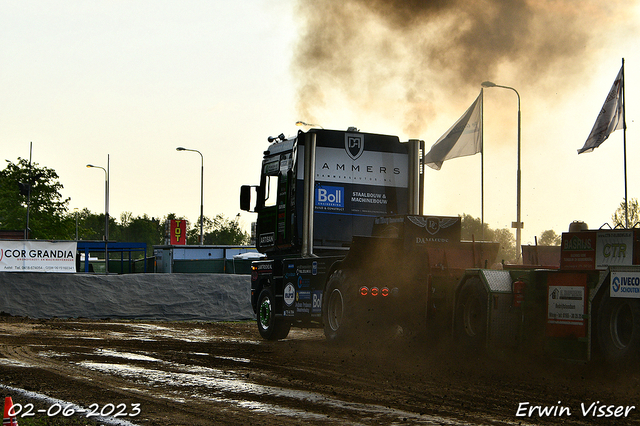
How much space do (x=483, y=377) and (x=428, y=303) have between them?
2430 millimetres

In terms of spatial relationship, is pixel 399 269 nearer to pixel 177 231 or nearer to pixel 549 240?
pixel 549 240

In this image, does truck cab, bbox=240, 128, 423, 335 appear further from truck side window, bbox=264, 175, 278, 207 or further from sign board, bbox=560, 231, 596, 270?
sign board, bbox=560, 231, 596, 270

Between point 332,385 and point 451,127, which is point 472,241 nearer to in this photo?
point 332,385

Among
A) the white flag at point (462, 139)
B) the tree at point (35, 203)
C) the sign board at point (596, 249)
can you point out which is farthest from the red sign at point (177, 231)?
the sign board at point (596, 249)

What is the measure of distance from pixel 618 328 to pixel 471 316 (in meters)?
2.51

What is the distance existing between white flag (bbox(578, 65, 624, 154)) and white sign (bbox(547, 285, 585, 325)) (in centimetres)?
1479

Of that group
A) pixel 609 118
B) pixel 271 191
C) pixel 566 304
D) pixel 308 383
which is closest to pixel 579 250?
pixel 566 304

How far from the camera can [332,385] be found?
30.5 ft

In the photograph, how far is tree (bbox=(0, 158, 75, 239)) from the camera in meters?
75.0

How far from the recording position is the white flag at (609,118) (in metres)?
23.3

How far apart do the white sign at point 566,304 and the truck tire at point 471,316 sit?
1035mm

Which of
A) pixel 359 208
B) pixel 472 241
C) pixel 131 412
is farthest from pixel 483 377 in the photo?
pixel 359 208

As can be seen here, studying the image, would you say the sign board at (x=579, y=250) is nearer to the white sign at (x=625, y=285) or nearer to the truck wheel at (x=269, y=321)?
the white sign at (x=625, y=285)

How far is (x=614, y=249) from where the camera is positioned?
9.37m
